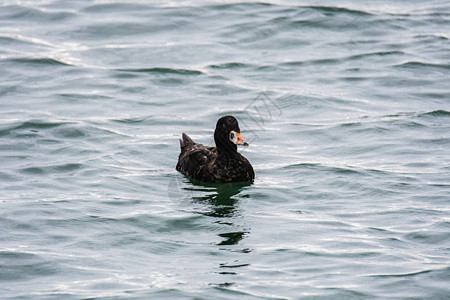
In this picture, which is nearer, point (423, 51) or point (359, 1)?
point (423, 51)

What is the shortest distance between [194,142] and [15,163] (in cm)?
252

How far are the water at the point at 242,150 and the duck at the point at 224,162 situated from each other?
0.52ft

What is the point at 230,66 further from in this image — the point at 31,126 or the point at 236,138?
the point at 236,138

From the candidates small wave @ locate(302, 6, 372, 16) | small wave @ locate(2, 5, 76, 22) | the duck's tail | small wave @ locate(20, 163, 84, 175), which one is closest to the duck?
the duck's tail

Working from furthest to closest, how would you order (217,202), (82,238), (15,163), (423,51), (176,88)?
(423,51) < (176,88) < (15,163) < (217,202) < (82,238)

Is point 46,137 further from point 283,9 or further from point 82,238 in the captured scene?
point 283,9

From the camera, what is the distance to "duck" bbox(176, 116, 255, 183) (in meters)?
10.9

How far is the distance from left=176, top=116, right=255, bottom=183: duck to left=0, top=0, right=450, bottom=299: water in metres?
0.16

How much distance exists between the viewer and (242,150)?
12.5m

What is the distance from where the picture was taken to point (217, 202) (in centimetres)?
1030

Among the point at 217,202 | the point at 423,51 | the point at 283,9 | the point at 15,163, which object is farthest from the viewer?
the point at 283,9

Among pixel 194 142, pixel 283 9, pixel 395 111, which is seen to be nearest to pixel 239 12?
pixel 283 9

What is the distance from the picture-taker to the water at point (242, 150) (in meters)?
8.12

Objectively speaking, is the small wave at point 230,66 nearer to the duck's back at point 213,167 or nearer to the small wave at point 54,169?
the duck's back at point 213,167
